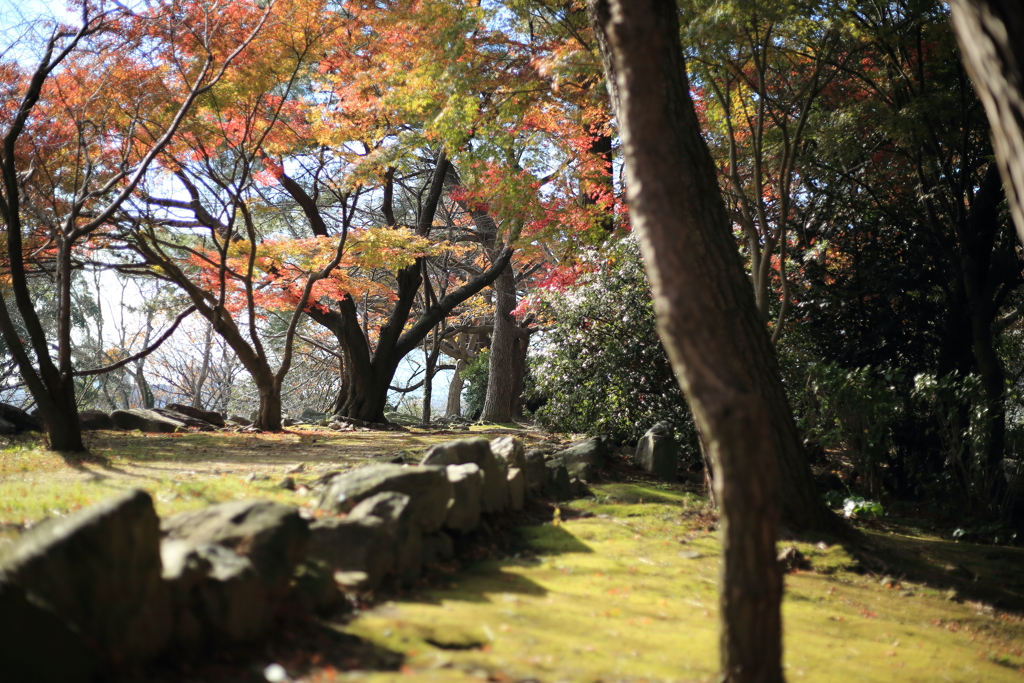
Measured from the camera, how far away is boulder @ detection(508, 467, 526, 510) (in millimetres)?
5215

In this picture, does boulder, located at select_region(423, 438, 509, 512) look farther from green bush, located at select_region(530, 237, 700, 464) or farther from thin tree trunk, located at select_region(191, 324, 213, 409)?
thin tree trunk, located at select_region(191, 324, 213, 409)

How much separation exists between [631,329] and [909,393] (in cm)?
302

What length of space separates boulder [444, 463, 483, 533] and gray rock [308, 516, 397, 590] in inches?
33.6

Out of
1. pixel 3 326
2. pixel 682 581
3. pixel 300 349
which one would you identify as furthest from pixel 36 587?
pixel 300 349

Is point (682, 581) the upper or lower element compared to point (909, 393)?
lower

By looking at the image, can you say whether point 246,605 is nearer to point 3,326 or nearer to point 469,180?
point 3,326

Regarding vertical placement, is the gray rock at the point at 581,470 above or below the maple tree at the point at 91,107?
below

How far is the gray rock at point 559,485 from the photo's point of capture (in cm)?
594

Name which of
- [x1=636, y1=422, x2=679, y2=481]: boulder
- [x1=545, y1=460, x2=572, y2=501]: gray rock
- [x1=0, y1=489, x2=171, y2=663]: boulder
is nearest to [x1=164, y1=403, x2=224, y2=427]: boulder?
[x1=636, y1=422, x2=679, y2=481]: boulder

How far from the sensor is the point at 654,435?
25.2 ft

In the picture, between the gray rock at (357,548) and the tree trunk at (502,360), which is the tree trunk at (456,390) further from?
the gray rock at (357,548)

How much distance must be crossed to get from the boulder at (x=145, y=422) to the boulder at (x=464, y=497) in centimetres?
763

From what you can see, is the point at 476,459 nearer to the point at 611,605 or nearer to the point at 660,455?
the point at 611,605

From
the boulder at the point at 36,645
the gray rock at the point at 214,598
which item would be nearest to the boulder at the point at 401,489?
the gray rock at the point at 214,598
